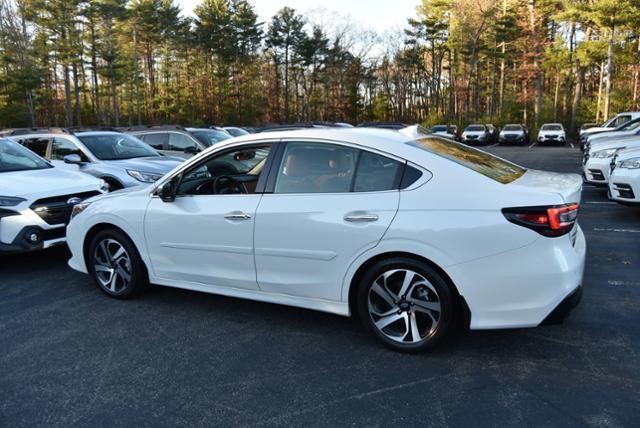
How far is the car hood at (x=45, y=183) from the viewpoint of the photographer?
232 inches

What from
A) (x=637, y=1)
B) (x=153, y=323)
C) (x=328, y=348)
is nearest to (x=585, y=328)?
(x=328, y=348)

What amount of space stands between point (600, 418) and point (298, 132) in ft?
9.16

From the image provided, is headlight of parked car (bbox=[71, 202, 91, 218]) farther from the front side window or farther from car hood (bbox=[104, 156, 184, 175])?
car hood (bbox=[104, 156, 184, 175])

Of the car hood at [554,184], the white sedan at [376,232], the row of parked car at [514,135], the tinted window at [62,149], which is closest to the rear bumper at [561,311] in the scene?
the white sedan at [376,232]

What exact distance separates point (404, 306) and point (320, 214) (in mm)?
875

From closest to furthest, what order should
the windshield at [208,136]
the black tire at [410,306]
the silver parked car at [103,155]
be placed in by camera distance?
1. the black tire at [410,306]
2. the silver parked car at [103,155]
3. the windshield at [208,136]

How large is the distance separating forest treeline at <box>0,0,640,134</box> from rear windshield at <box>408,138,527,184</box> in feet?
114

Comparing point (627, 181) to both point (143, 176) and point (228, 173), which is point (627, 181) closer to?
point (228, 173)

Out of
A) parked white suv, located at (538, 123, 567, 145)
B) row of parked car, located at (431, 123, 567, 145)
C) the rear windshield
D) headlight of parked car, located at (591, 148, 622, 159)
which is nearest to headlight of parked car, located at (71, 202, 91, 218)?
the rear windshield

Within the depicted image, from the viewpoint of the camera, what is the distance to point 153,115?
189 feet

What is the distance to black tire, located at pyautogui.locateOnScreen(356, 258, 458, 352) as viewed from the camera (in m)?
3.35

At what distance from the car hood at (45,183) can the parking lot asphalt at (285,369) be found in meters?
1.57

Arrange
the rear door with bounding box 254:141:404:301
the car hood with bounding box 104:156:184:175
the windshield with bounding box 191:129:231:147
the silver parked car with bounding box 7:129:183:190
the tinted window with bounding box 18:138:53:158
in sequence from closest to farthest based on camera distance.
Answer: the rear door with bounding box 254:141:404:301, the silver parked car with bounding box 7:129:183:190, the car hood with bounding box 104:156:184:175, the tinted window with bounding box 18:138:53:158, the windshield with bounding box 191:129:231:147

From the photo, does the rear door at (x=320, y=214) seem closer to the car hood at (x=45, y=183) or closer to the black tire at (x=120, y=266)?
the black tire at (x=120, y=266)
